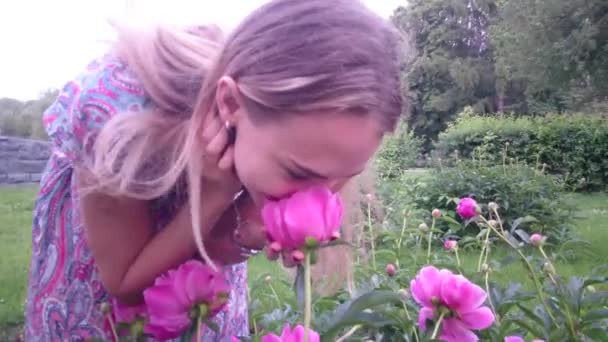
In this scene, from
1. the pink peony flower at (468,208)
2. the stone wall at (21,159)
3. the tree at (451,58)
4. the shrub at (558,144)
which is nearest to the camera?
the pink peony flower at (468,208)

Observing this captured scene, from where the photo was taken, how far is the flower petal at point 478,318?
92cm

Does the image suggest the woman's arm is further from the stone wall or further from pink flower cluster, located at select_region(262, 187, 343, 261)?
the stone wall

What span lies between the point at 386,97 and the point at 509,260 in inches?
24.5

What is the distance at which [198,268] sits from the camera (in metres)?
0.87

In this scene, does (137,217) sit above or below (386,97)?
below

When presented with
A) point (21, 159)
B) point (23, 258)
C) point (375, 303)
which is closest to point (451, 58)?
point (21, 159)

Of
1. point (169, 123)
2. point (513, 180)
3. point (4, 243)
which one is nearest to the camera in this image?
point (169, 123)

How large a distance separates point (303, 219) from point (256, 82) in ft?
1.13

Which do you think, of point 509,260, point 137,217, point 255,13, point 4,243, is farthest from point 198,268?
point 4,243

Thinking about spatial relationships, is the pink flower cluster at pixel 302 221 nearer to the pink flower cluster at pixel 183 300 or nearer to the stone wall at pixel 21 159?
the pink flower cluster at pixel 183 300

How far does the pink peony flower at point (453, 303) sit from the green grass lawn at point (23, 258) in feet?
2.59

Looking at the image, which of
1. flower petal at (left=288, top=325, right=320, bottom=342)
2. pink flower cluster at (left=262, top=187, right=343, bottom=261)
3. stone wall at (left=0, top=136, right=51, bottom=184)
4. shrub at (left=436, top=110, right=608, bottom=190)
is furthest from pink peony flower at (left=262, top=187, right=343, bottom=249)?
shrub at (left=436, top=110, right=608, bottom=190)

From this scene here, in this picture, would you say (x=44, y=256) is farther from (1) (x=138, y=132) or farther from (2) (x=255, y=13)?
(2) (x=255, y=13)

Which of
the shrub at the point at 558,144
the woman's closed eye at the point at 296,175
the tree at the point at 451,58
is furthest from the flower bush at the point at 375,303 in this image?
the tree at the point at 451,58
